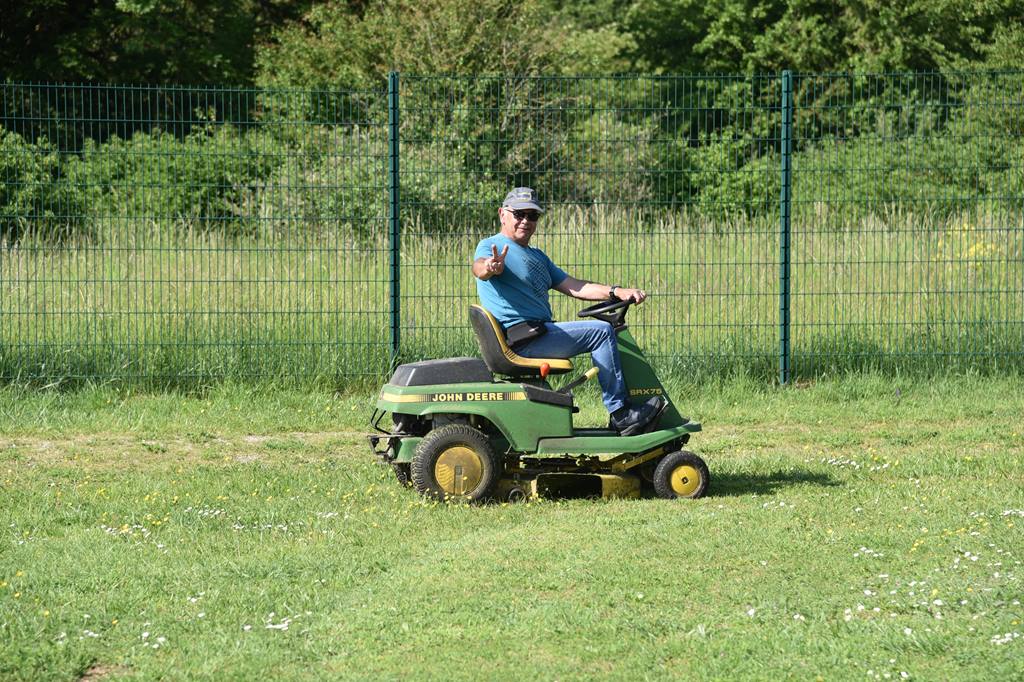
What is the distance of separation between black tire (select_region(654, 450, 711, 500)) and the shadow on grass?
178 millimetres

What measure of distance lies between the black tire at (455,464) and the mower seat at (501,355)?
17.4 inches

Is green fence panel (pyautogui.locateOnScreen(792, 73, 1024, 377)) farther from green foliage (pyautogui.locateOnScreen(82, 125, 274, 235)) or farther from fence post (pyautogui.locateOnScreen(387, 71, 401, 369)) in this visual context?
green foliage (pyautogui.locateOnScreen(82, 125, 274, 235))

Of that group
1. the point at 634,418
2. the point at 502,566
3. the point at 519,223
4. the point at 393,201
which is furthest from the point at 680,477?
the point at 393,201

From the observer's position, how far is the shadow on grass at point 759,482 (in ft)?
27.2

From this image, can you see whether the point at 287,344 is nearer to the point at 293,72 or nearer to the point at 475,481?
the point at 475,481

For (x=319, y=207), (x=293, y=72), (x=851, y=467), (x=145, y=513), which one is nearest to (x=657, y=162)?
(x=319, y=207)

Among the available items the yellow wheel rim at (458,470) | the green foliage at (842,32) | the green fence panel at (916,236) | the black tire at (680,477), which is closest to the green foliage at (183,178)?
the yellow wheel rim at (458,470)

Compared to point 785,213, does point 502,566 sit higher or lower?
lower

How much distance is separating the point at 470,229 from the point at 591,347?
148 inches

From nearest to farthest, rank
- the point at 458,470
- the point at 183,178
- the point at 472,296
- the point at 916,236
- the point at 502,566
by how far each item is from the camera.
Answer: the point at 502,566 < the point at 458,470 < the point at 183,178 < the point at 916,236 < the point at 472,296

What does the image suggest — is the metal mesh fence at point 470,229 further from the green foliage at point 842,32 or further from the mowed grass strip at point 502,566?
the green foliage at point 842,32

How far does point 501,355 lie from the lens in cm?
802

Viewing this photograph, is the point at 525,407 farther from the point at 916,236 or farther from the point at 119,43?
the point at 119,43

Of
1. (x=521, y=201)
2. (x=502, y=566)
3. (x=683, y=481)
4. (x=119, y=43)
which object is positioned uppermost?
(x=119, y=43)
